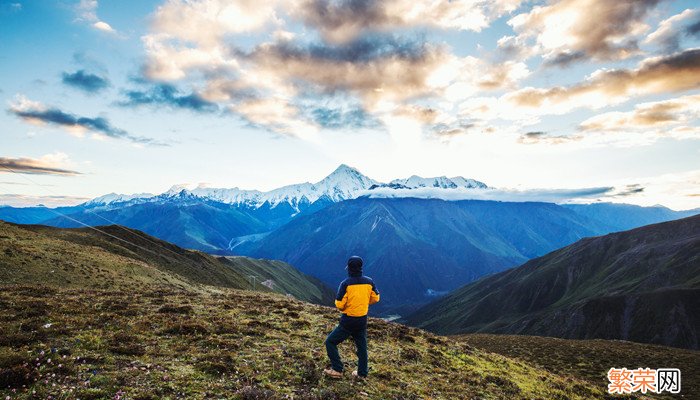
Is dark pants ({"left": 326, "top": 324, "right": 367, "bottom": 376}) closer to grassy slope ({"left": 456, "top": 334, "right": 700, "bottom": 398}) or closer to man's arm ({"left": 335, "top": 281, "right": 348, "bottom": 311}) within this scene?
man's arm ({"left": 335, "top": 281, "right": 348, "bottom": 311})

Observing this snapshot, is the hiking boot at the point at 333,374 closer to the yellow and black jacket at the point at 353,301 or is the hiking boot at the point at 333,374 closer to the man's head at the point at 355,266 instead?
the yellow and black jacket at the point at 353,301

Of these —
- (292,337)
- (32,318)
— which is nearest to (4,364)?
(32,318)

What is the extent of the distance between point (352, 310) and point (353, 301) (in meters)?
0.39

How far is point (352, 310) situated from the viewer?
45.8 ft

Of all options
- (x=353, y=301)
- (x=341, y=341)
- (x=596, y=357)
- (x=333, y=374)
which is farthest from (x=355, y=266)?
(x=596, y=357)

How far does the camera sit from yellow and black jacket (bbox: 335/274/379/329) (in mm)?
13875

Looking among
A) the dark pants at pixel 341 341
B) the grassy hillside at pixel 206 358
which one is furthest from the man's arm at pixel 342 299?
the grassy hillside at pixel 206 358

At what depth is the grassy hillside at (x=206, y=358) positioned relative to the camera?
36.6 feet

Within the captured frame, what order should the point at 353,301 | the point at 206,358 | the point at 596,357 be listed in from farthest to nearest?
the point at 596,357, the point at 206,358, the point at 353,301

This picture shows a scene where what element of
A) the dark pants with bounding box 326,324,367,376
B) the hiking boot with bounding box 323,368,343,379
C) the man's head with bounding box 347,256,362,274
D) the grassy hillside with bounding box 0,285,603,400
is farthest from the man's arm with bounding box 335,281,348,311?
the grassy hillside with bounding box 0,285,603,400

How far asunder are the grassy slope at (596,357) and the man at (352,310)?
1085 inches

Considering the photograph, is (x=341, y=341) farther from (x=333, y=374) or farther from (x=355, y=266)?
(x=355, y=266)

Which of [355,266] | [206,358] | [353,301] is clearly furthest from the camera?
[206,358]

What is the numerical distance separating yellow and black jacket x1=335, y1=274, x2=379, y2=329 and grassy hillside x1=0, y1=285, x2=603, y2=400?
92.0 inches
